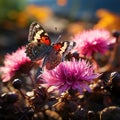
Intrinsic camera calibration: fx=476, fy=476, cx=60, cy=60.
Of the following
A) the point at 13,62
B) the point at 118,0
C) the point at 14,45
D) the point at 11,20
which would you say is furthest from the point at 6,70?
the point at 118,0

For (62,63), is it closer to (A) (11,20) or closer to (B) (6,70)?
(B) (6,70)

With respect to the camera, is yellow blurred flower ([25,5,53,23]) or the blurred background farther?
yellow blurred flower ([25,5,53,23])

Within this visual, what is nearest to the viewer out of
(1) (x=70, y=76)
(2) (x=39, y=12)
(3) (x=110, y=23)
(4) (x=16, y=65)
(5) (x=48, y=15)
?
(1) (x=70, y=76)

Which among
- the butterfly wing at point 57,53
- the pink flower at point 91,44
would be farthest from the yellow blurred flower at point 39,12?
the butterfly wing at point 57,53

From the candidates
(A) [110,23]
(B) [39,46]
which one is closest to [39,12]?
(A) [110,23]

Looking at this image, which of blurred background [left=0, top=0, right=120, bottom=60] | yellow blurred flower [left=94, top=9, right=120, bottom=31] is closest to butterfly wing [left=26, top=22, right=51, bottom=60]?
yellow blurred flower [left=94, top=9, right=120, bottom=31]

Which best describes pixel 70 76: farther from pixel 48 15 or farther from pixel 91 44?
pixel 48 15

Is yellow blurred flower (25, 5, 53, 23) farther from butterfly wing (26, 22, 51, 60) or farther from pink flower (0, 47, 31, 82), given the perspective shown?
butterfly wing (26, 22, 51, 60)

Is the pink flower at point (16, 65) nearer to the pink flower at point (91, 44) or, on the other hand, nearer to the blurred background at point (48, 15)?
the pink flower at point (91, 44)
